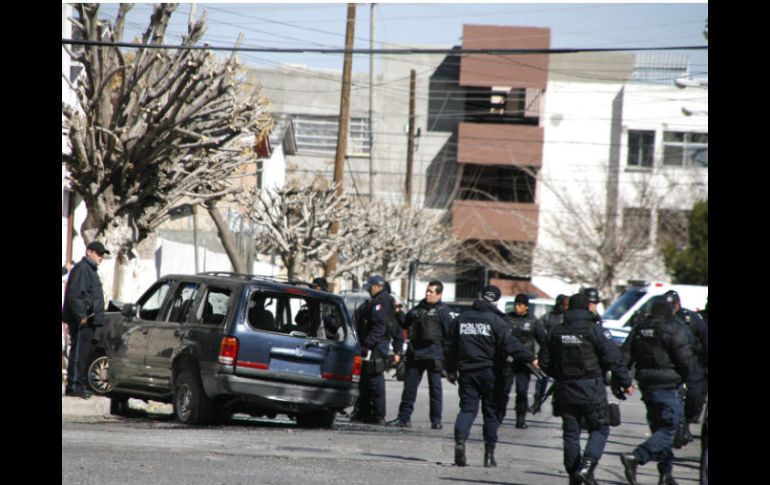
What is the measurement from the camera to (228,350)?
13688mm

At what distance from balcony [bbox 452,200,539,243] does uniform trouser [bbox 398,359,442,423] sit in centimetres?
3649

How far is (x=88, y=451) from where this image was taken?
1084 centimetres

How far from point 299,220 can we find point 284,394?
18796 millimetres

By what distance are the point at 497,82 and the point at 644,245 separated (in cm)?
1025

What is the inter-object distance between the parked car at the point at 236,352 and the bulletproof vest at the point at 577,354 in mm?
4080

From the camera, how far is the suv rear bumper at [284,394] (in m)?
13.7

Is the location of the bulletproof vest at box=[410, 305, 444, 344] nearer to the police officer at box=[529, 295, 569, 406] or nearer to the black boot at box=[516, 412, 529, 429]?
the black boot at box=[516, 412, 529, 429]

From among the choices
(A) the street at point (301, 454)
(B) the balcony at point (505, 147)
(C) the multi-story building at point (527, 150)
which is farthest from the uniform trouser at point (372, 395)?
(B) the balcony at point (505, 147)

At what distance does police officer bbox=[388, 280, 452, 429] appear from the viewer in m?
15.7

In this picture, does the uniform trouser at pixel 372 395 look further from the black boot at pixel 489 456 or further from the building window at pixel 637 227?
the building window at pixel 637 227

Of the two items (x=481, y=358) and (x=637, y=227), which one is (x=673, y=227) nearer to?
(x=637, y=227)

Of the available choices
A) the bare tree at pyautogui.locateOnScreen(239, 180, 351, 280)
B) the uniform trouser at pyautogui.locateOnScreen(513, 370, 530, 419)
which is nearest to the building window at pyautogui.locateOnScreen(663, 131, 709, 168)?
the bare tree at pyautogui.locateOnScreen(239, 180, 351, 280)
